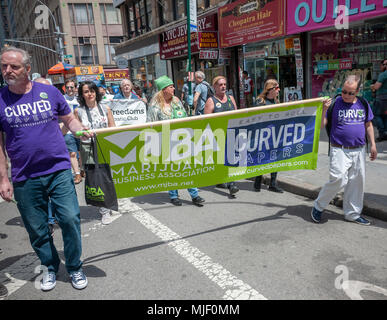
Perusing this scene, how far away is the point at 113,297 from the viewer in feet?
9.21

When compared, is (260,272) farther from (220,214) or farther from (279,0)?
(279,0)

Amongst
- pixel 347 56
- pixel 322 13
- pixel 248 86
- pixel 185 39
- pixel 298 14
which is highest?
pixel 185 39

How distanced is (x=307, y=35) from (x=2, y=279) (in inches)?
410

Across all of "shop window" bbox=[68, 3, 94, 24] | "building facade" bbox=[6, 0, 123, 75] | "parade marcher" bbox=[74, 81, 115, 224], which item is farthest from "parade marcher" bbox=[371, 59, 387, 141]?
"shop window" bbox=[68, 3, 94, 24]

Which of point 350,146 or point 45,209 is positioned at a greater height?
Answer: point 350,146

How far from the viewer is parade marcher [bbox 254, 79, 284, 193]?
17.4 ft

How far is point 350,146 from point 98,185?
2905 millimetres

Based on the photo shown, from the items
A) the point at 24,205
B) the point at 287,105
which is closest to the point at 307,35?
the point at 287,105

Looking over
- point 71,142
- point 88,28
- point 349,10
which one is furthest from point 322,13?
point 88,28

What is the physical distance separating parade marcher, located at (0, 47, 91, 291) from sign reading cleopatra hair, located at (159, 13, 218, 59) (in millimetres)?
11413

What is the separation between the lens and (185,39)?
51.5 feet

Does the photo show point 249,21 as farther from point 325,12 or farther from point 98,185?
point 98,185

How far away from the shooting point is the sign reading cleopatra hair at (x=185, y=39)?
13.7 meters

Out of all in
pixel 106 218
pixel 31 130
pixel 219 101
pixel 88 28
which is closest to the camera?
pixel 31 130
